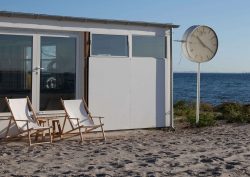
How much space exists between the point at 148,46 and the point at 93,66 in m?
1.63

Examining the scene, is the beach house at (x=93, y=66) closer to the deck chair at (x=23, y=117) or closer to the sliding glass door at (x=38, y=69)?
the sliding glass door at (x=38, y=69)

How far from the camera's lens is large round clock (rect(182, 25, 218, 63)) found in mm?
12828

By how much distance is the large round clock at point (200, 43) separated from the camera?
42.1 feet

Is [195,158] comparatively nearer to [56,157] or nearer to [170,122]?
[56,157]

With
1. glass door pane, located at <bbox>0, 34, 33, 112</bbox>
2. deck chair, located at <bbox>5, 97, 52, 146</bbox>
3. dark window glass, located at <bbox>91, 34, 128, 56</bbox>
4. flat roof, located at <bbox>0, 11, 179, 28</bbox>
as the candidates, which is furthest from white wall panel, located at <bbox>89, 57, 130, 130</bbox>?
deck chair, located at <bbox>5, 97, 52, 146</bbox>

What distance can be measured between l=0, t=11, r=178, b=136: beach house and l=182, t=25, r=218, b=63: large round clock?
0.78 metres

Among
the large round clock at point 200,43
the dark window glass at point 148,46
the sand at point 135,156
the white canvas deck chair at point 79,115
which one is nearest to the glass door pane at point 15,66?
the white canvas deck chair at point 79,115

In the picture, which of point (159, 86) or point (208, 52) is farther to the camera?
point (208, 52)

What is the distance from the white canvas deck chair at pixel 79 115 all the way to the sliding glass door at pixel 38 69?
0.38m

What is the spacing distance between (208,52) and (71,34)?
3.94 metres

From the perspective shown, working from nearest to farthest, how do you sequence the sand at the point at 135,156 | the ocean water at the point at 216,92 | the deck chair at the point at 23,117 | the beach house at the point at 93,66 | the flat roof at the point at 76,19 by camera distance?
the sand at the point at 135,156, the deck chair at the point at 23,117, the flat roof at the point at 76,19, the beach house at the point at 93,66, the ocean water at the point at 216,92

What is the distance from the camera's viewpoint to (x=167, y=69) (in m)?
12.2

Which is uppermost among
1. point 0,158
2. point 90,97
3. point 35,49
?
point 35,49

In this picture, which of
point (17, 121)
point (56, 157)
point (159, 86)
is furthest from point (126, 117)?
point (56, 157)
